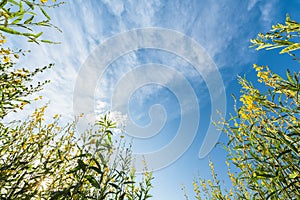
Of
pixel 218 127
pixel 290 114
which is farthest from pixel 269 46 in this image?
pixel 218 127

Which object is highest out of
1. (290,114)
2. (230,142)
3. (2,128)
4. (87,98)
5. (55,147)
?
(87,98)

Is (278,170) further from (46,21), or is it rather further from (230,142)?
(46,21)

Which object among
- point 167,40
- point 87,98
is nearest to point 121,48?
point 167,40

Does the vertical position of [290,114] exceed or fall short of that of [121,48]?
it falls short

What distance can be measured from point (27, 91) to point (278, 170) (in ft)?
8.70

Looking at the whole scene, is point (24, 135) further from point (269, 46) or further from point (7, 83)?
point (269, 46)

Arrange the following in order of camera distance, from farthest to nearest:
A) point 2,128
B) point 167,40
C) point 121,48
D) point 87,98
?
1. point 167,40
2. point 121,48
3. point 87,98
4. point 2,128

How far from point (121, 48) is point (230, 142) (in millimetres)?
7520

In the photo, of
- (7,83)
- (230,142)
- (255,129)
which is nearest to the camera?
(255,129)

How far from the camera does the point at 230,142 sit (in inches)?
73.4

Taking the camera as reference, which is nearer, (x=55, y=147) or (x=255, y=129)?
(x=255, y=129)

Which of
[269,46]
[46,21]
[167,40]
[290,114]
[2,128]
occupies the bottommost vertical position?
[290,114]

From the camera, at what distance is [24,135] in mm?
2666

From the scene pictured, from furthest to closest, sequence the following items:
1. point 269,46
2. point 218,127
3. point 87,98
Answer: point 87,98 < point 218,127 < point 269,46
